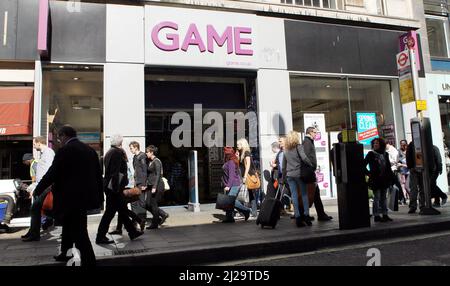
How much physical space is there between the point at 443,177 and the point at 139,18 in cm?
1069

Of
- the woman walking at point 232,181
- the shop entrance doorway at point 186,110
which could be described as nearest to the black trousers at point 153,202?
the woman walking at point 232,181

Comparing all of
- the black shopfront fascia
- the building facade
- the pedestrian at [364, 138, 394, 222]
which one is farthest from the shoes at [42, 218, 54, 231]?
the black shopfront fascia

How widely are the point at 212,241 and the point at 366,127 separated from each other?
8.25m

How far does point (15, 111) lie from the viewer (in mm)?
9141

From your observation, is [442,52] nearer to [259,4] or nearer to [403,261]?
[259,4]

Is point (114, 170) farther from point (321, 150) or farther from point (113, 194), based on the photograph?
point (321, 150)

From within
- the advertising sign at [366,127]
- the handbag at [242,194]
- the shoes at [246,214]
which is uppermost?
the advertising sign at [366,127]

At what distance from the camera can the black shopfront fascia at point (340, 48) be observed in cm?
1161

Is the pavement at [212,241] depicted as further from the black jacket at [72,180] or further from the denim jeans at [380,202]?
the black jacket at [72,180]

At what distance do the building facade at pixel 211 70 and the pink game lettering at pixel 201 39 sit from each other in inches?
1.1

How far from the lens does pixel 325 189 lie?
11.7 metres

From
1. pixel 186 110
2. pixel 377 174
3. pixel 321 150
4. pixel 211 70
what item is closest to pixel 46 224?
pixel 186 110
